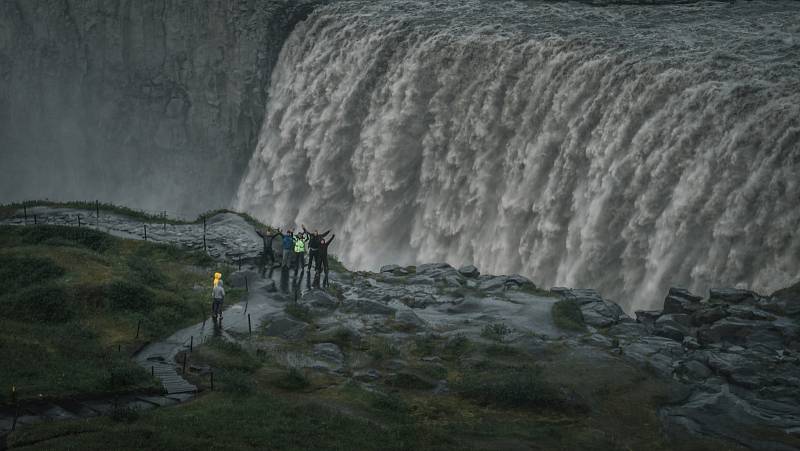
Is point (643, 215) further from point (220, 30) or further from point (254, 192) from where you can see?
point (220, 30)

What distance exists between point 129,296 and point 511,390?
1360 centimetres

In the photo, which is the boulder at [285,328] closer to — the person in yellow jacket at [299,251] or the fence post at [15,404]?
the person in yellow jacket at [299,251]

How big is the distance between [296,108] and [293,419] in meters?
44.0

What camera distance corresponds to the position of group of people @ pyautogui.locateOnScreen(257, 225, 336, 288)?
34562 millimetres

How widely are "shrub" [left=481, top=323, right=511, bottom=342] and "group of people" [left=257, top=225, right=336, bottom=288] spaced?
7.64 metres

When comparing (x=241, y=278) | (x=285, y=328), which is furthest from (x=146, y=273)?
(x=285, y=328)

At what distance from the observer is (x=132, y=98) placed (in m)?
76.8

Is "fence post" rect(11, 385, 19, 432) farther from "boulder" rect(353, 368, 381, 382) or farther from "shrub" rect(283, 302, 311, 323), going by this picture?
"shrub" rect(283, 302, 311, 323)

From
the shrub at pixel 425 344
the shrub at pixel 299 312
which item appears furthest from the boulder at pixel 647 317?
the shrub at pixel 299 312

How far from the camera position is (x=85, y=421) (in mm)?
20172

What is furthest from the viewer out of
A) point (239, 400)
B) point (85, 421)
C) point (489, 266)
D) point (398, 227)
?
point (398, 227)

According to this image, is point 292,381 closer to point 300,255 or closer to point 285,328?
point 285,328

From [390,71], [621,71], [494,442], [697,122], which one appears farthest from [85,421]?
[390,71]

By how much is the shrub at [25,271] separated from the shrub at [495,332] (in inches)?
576
